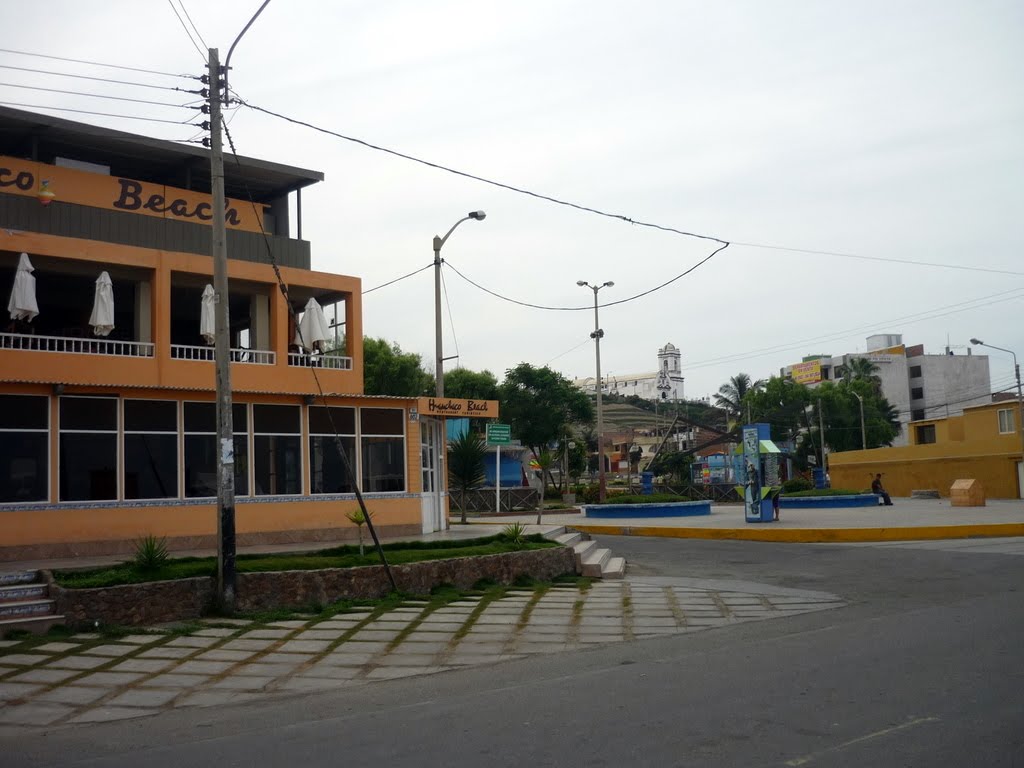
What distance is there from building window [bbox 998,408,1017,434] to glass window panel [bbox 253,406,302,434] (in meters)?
39.9

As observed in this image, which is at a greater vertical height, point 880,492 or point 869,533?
point 880,492

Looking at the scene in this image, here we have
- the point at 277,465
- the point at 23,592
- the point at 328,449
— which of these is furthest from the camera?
the point at 328,449

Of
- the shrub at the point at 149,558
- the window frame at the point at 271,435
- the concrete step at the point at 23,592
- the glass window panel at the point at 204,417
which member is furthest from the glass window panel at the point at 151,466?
the concrete step at the point at 23,592

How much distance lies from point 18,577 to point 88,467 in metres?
5.00

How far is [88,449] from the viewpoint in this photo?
17.5 metres

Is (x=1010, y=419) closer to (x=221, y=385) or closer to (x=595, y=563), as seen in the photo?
(x=595, y=563)

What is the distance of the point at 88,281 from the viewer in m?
22.0

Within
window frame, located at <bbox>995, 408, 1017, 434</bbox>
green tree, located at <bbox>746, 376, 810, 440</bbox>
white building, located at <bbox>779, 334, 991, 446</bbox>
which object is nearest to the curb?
window frame, located at <bbox>995, 408, 1017, 434</bbox>

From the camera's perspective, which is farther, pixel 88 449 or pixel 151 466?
pixel 151 466

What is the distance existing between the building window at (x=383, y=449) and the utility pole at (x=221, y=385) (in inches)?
328

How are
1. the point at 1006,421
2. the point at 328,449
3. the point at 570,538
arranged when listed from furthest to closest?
the point at 1006,421 → the point at 570,538 → the point at 328,449

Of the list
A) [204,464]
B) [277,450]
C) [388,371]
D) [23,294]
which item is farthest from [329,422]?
[388,371]

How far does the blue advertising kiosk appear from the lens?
2859cm

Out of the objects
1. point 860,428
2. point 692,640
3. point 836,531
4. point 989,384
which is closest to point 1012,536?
point 836,531
